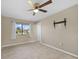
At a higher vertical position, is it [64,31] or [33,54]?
[64,31]

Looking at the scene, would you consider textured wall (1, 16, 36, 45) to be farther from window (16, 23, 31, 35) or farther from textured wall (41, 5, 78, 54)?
textured wall (41, 5, 78, 54)

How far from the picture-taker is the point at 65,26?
11.8 ft

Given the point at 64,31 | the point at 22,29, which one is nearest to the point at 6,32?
the point at 22,29

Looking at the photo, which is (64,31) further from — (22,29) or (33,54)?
(22,29)

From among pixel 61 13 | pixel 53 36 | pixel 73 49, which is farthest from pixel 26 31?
pixel 73 49

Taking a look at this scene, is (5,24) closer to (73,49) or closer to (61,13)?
(61,13)

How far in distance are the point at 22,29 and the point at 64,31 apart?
11.7 ft

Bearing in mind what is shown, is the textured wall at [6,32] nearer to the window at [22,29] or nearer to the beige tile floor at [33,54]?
the window at [22,29]

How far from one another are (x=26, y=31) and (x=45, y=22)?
1970 mm

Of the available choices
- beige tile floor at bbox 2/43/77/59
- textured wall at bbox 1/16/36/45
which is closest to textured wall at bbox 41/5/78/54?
beige tile floor at bbox 2/43/77/59

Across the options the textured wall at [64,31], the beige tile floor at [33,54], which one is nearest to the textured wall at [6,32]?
the beige tile floor at [33,54]

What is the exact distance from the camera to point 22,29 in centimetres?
573

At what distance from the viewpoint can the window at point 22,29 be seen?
214 inches

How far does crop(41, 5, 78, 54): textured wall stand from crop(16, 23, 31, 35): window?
6.25ft
